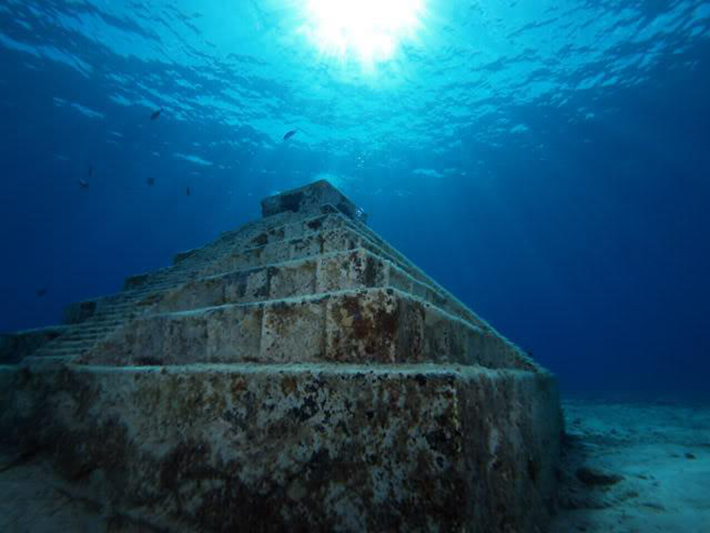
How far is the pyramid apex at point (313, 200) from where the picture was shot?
771cm

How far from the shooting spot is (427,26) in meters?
24.6

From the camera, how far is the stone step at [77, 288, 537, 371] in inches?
75.0

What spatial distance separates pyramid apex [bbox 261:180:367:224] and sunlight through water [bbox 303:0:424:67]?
68.8ft

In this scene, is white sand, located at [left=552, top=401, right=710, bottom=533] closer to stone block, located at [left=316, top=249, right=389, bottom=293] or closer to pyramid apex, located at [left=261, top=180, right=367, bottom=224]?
stone block, located at [left=316, top=249, right=389, bottom=293]

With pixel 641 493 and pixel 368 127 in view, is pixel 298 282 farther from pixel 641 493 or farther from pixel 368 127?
pixel 368 127

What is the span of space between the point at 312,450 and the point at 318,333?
0.73 metres

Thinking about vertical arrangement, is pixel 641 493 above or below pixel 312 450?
below

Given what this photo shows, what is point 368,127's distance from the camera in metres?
38.5

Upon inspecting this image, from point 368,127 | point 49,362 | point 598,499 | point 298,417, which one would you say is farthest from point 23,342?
point 368,127

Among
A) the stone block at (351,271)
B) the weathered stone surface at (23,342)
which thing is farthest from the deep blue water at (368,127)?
the stone block at (351,271)

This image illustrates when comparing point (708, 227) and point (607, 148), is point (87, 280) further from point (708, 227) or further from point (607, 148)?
point (708, 227)

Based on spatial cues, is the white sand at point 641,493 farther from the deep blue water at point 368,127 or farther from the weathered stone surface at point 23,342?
the deep blue water at point 368,127

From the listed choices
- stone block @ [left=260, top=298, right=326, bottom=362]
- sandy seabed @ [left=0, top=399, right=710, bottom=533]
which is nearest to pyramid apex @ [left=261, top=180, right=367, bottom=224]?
stone block @ [left=260, top=298, right=326, bottom=362]

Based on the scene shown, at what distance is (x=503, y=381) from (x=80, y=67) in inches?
1463
